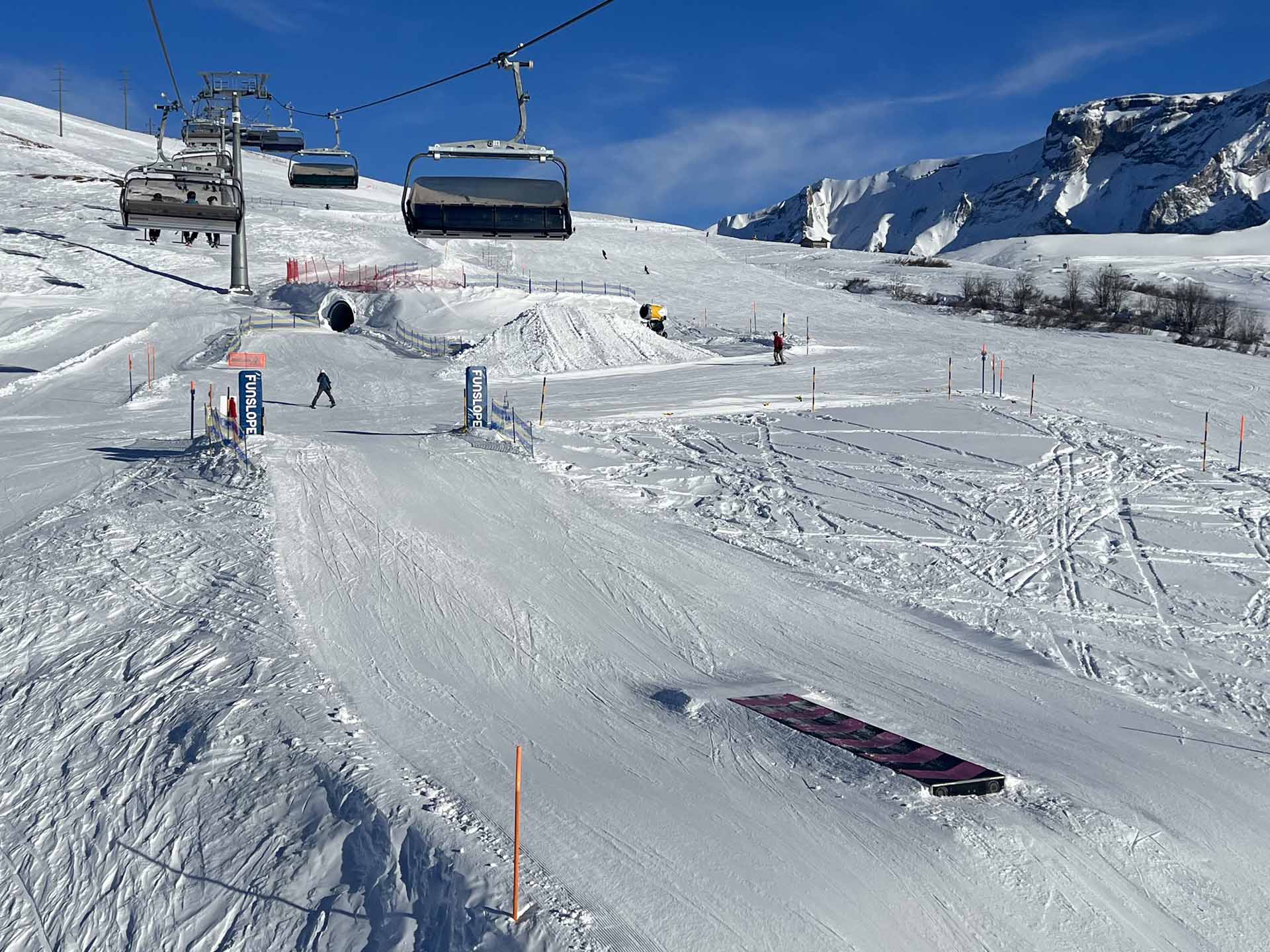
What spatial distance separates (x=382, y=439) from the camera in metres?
22.8

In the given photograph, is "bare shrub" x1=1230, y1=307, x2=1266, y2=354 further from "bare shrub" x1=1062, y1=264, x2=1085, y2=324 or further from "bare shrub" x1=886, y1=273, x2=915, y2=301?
"bare shrub" x1=886, y1=273, x2=915, y2=301

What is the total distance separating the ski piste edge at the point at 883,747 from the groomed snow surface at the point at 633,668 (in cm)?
19

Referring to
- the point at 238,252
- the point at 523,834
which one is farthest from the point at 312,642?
Result: the point at 238,252

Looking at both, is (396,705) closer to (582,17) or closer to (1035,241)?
(582,17)

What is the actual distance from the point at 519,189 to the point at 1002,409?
16.5 m

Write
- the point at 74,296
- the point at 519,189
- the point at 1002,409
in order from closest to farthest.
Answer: the point at 519,189 → the point at 1002,409 → the point at 74,296

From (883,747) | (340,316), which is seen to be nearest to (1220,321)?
(340,316)

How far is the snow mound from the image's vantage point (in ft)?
115

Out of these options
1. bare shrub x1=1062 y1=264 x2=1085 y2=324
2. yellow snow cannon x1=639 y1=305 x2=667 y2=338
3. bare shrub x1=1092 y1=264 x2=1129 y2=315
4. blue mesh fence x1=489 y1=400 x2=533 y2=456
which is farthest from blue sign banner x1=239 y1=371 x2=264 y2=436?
bare shrub x1=1092 y1=264 x2=1129 y2=315

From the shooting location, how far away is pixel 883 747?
32.3ft

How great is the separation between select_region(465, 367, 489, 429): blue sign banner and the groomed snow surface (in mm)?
1362

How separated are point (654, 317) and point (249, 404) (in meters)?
25.3

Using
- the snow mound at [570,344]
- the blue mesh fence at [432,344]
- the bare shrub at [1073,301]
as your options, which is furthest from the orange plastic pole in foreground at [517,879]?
the bare shrub at [1073,301]

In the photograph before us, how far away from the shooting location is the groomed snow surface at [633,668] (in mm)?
7750
